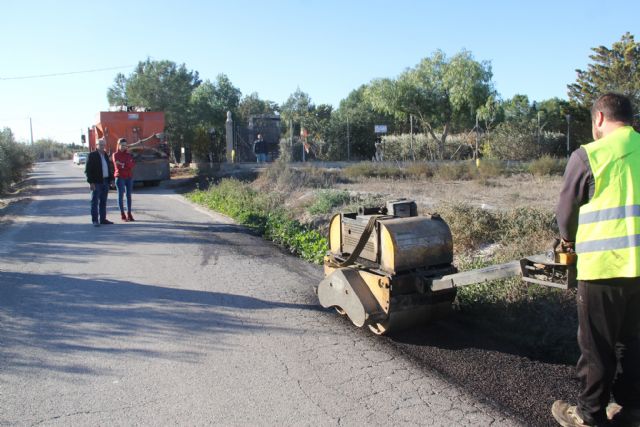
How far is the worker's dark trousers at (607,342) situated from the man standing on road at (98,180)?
9.34 m

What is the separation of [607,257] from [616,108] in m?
0.88

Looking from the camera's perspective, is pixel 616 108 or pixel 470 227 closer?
pixel 616 108

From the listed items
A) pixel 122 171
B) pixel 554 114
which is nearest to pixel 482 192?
pixel 122 171

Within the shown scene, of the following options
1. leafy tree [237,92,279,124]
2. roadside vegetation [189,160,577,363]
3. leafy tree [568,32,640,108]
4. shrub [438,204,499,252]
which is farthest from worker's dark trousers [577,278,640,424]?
leafy tree [237,92,279,124]

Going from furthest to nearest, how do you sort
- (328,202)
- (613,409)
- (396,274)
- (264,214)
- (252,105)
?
(252,105), (264,214), (328,202), (396,274), (613,409)

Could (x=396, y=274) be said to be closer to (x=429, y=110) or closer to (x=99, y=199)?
(x=99, y=199)

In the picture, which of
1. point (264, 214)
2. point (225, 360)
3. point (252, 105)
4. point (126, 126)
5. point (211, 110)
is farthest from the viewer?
point (252, 105)

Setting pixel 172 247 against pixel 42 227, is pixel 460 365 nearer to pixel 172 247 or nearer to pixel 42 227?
pixel 172 247

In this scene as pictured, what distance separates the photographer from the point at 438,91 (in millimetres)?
25312

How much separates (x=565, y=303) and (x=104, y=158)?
9005mm

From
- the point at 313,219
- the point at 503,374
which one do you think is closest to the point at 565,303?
the point at 503,374

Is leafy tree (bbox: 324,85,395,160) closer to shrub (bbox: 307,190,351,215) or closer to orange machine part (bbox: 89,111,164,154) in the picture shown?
orange machine part (bbox: 89,111,164,154)

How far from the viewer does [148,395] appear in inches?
144

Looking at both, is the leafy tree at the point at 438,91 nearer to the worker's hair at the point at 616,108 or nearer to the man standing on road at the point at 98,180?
the man standing on road at the point at 98,180
